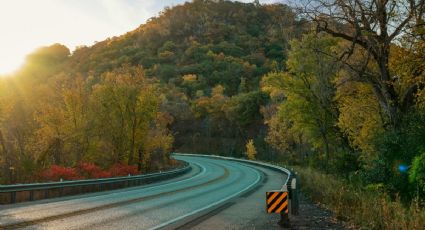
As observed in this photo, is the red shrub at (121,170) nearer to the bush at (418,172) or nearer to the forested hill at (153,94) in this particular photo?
the forested hill at (153,94)

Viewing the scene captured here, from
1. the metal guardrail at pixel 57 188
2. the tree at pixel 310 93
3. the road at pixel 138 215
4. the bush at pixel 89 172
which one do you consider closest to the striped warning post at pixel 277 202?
the road at pixel 138 215

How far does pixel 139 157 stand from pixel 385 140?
3008 centimetres

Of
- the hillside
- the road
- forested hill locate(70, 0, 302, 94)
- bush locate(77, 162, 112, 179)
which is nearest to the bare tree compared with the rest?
the road

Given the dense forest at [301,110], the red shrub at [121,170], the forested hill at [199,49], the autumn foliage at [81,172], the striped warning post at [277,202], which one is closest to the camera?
the striped warning post at [277,202]

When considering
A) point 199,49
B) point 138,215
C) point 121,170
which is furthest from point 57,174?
point 199,49

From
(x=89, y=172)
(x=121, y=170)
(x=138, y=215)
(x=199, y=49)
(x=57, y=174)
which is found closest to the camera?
(x=138, y=215)

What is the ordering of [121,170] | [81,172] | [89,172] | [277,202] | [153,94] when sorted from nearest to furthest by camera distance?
[277,202] < [81,172] < [89,172] < [121,170] < [153,94]

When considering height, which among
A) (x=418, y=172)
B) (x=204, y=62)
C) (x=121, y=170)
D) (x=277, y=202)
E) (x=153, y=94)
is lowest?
(x=121, y=170)

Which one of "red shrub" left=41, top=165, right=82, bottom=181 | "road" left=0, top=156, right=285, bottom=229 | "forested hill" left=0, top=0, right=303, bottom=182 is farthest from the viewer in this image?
"forested hill" left=0, top=0, right=303, bottom=182

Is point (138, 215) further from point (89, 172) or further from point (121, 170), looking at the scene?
point (121, 170)

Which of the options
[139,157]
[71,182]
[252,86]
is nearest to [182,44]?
[252,86]

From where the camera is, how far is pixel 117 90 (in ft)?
134

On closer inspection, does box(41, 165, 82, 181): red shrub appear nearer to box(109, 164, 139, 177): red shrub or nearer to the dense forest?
the dense forest

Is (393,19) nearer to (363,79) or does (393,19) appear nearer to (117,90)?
(363,79)
